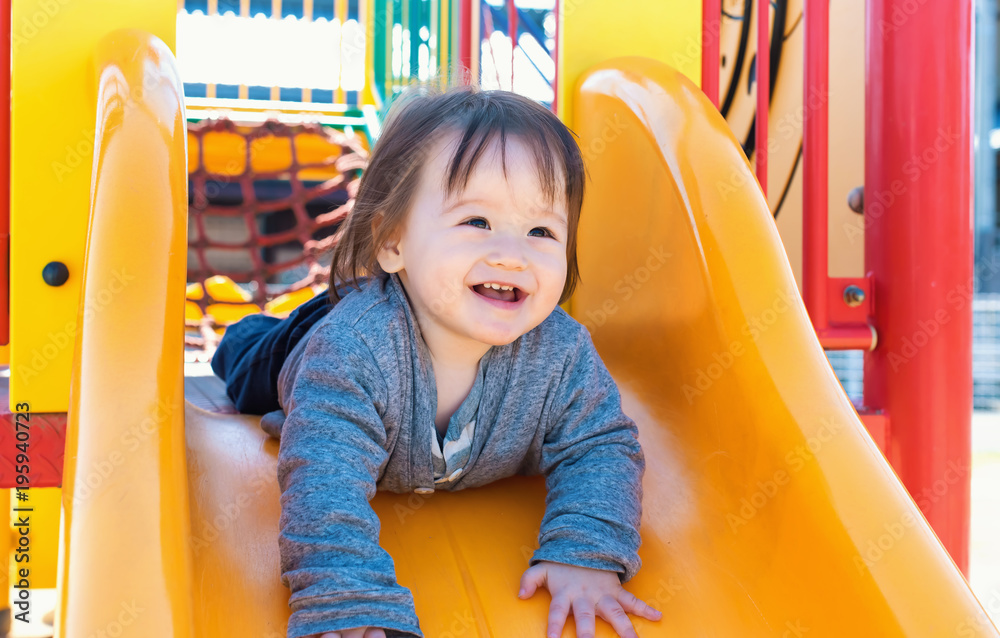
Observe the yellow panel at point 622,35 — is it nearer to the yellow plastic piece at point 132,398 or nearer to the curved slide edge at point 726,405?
the curved slide edge at point 726,405

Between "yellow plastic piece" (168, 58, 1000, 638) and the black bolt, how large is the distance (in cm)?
30

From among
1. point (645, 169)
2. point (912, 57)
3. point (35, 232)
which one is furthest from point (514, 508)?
point (912, 57)

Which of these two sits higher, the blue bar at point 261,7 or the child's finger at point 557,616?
the blue bar at point 261,7

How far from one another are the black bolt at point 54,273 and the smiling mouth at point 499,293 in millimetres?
748

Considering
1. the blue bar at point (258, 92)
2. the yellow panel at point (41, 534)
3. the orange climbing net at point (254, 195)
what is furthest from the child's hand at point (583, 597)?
the blue bar at point (258, 92)

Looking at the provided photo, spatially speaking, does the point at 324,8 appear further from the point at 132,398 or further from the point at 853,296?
the point at 132,398

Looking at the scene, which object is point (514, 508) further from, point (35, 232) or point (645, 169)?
point (35, 232)

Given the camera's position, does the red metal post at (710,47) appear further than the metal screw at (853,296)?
No

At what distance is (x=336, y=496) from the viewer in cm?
86

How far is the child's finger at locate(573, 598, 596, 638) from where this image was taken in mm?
844

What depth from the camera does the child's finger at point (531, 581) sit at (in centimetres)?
90

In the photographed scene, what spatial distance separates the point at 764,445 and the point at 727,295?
218 mm

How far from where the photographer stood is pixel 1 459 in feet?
4.10

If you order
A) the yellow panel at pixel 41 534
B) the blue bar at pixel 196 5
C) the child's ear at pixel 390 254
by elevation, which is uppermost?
the blue bar at pixel 196 5
